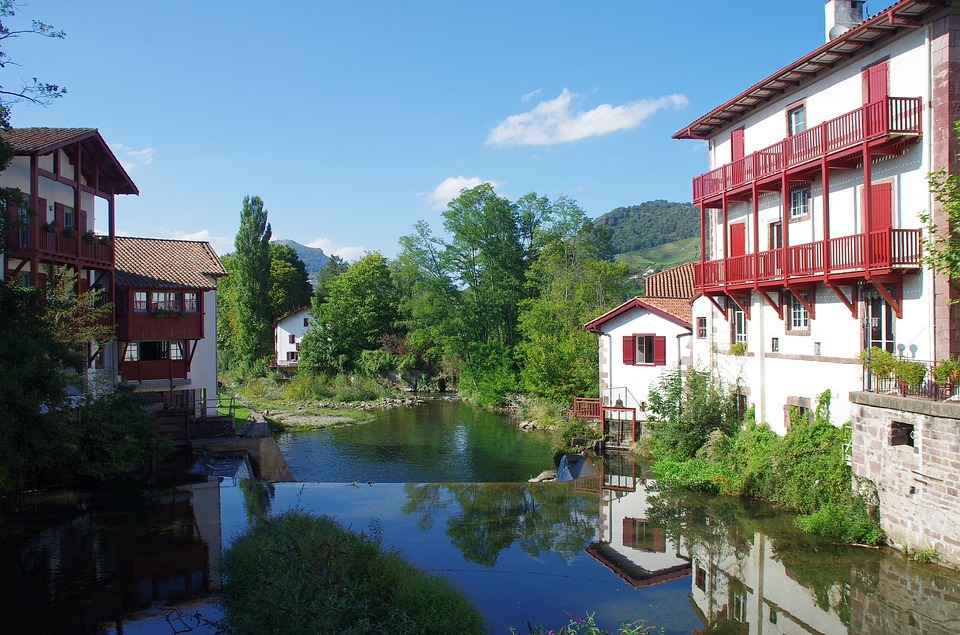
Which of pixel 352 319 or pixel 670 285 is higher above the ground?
pixel 670 285

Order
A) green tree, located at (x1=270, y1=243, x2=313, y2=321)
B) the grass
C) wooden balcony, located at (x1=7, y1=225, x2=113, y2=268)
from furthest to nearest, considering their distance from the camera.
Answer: the grass → green tree, located at (x1=270, y1=243, x2=313, y2=321) → wooden balcony, located at (x1=7, y1=225, x2=113, y2=268)

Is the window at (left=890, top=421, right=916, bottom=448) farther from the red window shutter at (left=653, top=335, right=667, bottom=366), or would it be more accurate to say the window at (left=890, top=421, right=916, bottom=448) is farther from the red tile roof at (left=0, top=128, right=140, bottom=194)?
the red tile roof at (left=0, top=128, right=140, bottom=194)

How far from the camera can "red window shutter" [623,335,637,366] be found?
85.7 feet

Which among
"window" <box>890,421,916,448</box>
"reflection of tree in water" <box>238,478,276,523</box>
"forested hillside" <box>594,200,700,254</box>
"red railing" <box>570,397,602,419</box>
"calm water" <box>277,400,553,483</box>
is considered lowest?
"calm water" <box>277,400,553,483</box>

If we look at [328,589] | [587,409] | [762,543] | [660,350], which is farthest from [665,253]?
[328,589]

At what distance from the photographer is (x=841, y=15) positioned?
18.1 metres

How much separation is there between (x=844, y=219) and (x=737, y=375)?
19.9 feet

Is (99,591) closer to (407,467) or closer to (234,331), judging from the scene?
(407,467)

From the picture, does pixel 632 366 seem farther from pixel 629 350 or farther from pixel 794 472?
pixel 794 472

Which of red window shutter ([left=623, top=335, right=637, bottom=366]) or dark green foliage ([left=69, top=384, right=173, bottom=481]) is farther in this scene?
red window shutter ([left=623, top=335, right=637, bottom=366])

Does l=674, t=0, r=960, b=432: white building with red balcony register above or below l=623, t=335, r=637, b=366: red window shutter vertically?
above

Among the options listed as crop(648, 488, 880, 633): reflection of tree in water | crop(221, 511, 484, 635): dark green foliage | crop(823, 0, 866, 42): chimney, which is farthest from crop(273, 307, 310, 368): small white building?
crop(823, 0, 866, 42): chimney

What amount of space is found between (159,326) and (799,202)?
69.6 ft

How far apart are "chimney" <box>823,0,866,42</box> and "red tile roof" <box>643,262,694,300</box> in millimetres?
11706
